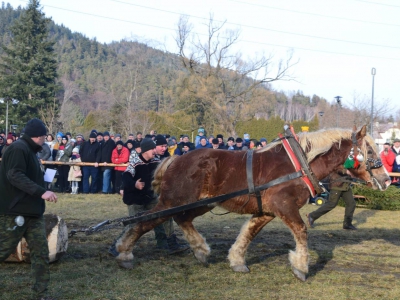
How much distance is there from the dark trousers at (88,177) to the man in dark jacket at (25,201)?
37.2ft

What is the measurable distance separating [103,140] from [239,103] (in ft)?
64.5

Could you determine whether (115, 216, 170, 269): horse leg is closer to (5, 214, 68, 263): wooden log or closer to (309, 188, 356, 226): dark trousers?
(5, 214, 68, 263): wooden log

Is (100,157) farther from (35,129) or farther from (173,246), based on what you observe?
(35,129)

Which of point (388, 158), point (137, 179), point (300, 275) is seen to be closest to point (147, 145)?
point (137, 179)

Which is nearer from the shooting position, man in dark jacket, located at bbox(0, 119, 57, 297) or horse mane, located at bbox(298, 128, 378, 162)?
man in dark jacket, located at bbox(0, 119, 57, 297)

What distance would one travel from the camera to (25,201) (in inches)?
198

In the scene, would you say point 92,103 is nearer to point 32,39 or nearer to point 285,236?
point 32,39

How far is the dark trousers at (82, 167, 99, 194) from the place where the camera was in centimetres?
1641

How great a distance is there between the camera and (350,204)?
33.8ft

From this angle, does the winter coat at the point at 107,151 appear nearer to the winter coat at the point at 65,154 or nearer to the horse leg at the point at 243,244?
the winter coat at the point at 65,154

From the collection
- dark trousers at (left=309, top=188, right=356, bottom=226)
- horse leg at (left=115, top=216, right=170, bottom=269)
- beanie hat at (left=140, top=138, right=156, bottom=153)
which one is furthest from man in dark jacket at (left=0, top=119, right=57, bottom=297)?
dark trousers at (left=309, top=188, right=356, bottom=226)

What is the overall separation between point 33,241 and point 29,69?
3659 cm

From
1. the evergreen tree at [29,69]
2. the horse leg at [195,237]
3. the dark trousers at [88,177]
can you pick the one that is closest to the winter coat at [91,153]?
the dark trousers at [88,177]

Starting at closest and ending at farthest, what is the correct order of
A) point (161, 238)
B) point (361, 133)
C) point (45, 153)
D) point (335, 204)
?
1. point (361, 133)
2. point (161, 238)
3. point (335, 204)
4. point (45, 153)
